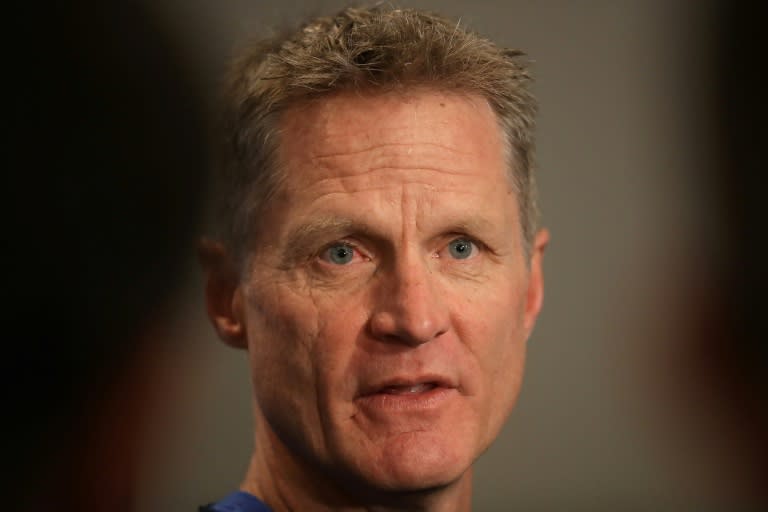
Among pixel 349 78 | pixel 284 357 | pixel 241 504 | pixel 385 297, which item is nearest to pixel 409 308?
pixel 385 297

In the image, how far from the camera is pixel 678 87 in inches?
102

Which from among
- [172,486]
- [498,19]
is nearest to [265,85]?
[498,19]

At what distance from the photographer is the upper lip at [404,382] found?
75.7 inches

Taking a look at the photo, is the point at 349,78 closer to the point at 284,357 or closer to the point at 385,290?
the point at 385,290

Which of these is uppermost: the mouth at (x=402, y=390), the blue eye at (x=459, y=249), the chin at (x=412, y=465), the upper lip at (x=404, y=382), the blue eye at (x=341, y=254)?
the blue eye at (x=459, y=249)

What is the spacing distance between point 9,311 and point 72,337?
0.12 m

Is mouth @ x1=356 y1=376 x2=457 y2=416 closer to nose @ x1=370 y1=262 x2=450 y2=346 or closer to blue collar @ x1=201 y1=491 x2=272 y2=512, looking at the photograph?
nose @ x1=370 y1=262 x2=450 y2=346

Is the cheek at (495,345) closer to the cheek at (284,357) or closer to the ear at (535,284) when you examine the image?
the ear at (535,284)

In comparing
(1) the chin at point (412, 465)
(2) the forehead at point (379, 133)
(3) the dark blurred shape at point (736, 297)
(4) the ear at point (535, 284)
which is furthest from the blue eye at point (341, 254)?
(3) the dark blurred shape at point (736, 297)

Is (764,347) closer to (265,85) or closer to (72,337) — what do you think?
(265,85)

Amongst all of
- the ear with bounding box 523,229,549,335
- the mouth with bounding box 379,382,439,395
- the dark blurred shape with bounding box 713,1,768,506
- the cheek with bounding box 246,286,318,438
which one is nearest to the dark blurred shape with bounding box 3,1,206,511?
the cheek with bounding box 246,286,318,438

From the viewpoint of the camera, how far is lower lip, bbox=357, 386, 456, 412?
194cm

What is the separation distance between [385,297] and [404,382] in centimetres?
16

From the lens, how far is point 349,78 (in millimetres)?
1996
